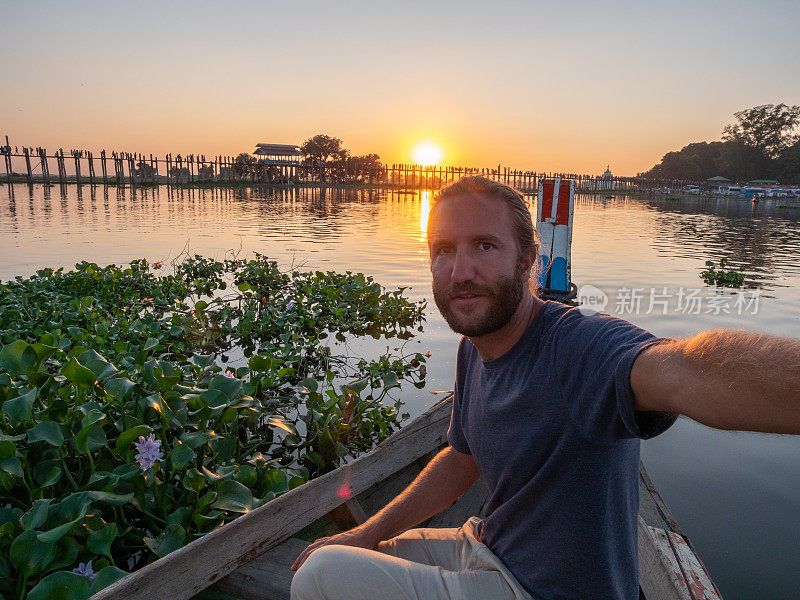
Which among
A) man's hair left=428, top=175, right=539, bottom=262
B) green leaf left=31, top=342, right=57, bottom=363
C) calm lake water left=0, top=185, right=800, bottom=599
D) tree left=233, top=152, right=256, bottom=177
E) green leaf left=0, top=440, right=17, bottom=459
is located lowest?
calm lake water left=0, top=185, right=800, bottom=599

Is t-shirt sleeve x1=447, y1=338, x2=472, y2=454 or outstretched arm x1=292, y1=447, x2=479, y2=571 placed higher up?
t-shirt sleeve x1=447, y1=338, x2=472, y2=454

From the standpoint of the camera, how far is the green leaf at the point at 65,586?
77.1 inches

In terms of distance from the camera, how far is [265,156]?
284 ft

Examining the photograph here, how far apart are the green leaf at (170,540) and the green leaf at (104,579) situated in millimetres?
378

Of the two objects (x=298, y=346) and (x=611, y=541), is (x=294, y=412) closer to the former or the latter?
(x=298, y=346)

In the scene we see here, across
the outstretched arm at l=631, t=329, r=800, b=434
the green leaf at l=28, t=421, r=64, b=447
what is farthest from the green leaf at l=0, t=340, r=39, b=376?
the outstretched arm at l=631, t=329, r=800, b=434

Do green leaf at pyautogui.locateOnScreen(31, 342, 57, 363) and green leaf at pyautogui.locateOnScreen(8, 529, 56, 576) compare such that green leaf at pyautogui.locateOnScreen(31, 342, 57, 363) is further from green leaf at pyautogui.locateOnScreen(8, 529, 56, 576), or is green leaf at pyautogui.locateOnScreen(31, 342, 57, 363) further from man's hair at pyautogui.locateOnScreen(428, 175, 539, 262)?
man's hair at pyautogui.locateOnScreen(428, 175, 539, 262)

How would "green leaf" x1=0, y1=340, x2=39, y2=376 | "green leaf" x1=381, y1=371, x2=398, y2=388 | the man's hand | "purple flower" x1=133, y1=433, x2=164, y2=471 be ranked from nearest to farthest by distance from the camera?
the man's hand < "purple flower" x1=133, y1=433, x2=164, y2=471 < "green leaf" x1=0, y1=340, x2=39, y2=376 < "green leaf" x1=381, y1=371, x2=398, y2=388

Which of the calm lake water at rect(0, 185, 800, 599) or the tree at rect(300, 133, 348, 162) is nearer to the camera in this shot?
the calm lake water at rect(0, 185, 800, 599)

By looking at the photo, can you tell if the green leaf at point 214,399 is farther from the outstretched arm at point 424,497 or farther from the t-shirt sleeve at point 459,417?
the t-shirt sleeve at point 459,417

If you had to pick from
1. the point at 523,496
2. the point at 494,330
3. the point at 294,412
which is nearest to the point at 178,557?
the point at 523,496

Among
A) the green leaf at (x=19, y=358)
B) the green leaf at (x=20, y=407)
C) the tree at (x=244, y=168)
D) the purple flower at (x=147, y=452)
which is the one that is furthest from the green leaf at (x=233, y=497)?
the tree at (x=244, y=168)

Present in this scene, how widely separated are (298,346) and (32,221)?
70.8 ft

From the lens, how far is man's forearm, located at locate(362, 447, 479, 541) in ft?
7.39
